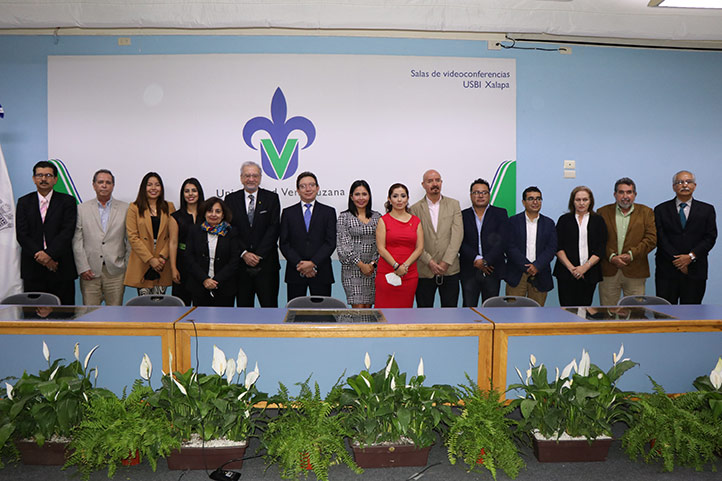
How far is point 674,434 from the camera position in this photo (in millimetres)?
1896

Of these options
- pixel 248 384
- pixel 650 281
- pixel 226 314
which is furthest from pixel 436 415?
pixel 650 281

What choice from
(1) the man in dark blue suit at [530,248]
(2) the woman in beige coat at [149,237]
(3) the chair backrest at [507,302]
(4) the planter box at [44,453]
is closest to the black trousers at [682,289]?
(1) the man in dark blue suit at [530,248]

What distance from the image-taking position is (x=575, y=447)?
1.95 m

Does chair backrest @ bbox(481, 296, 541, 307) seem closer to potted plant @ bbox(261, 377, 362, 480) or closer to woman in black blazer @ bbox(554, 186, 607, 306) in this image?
woman in black blazer @ bbox(554, 186, 607, 306)

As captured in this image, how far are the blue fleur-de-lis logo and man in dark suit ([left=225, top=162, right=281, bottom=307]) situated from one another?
54cm

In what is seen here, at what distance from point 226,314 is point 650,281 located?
4655 millimetres

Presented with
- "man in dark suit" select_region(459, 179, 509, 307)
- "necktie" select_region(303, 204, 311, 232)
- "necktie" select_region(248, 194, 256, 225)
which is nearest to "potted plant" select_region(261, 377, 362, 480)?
"necktie" select_region(303, 204, 311, 232)

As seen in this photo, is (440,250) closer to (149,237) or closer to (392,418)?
(149,237)

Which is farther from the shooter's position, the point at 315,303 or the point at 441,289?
the point at 441,289

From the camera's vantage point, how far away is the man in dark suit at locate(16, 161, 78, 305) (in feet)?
14.5

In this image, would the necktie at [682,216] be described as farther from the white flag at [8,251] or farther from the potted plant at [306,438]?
the white flag at [8,251]

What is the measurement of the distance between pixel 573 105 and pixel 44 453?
17.1 ft

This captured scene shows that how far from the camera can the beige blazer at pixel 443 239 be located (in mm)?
4566

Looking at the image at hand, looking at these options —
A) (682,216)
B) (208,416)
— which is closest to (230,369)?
(208,416)
